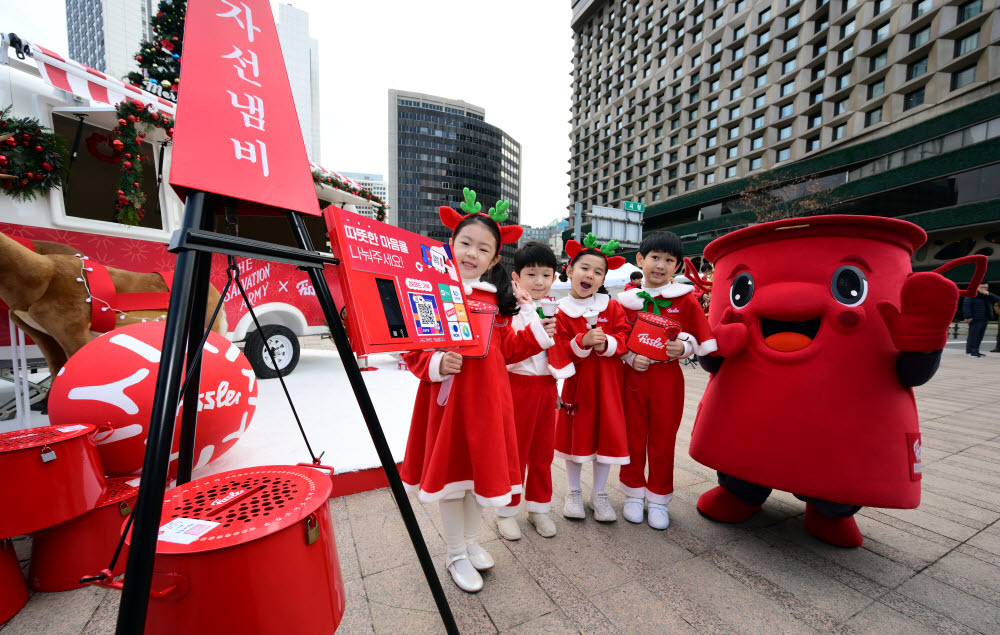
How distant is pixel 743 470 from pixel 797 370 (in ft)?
1.87

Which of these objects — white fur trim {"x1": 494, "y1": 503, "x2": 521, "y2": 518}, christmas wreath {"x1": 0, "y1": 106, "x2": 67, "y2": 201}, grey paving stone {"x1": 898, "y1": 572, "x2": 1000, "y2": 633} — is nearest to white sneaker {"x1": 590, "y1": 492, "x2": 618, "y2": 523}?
white fur trim {"x1": 494, "y1": 503, "x2": 521, "y2": 518}

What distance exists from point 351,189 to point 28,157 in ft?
9.95

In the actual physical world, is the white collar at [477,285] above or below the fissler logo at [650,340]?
above

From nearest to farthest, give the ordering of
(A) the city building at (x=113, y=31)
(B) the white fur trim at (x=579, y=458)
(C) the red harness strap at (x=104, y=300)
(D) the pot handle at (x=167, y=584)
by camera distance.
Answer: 1. (D) the pot handle at (x=167, y=584)
2. (B) the white fur trim at (x=579, y=458)
3. (C) the red harness strap at (x=104, y=300)
4. (A) the city building at (x=113, y=31)

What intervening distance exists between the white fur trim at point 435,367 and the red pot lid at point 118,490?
1357mm

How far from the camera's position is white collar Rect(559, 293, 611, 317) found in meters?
2.50

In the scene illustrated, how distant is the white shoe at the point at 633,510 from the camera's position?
2.41m

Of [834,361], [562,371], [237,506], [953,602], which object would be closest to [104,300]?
[237,506]

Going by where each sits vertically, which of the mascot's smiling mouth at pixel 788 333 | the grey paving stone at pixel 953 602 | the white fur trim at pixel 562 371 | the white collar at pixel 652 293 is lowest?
the grey paving stone at pixel 953 602

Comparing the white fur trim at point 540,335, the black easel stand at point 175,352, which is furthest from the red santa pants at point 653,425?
the black easel stand at point 175,352

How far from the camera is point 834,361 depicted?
1877 millimetres

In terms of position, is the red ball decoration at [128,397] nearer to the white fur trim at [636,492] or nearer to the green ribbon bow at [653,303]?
the white fur trim at [636,492]

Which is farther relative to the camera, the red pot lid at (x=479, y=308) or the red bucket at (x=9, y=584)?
the red pot lid at (x=479, y=308)

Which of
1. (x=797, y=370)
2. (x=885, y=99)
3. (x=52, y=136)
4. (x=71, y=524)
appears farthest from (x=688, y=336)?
(x=885, y=99)
